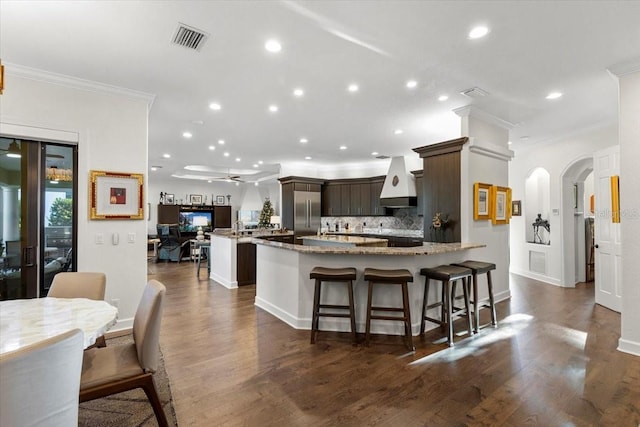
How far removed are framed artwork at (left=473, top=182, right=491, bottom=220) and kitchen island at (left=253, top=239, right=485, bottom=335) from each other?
2.56ft

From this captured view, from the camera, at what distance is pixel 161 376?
8.31 ft

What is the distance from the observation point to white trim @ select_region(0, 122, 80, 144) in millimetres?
3027

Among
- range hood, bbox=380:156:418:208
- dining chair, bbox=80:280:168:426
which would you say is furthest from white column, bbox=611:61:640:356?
range hood, bbox=380:156:418:208

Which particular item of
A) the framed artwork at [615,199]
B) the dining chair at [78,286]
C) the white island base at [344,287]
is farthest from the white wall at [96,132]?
the framed artwork at [615,199]

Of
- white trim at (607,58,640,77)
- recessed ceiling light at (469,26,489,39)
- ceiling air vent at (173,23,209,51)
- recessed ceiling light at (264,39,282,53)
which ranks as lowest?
white trim at (607,58,640,77)

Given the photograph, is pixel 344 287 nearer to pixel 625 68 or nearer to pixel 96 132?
pixel 96 132

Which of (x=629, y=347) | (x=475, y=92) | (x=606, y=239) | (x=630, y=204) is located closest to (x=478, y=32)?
(x=475, y=92)

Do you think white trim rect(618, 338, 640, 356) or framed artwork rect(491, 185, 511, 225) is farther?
framed artwork rect(491, 185, 511, 225)

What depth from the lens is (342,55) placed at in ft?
9.46

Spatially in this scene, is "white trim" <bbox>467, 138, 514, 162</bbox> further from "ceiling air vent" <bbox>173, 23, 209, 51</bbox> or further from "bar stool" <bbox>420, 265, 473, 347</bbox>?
"ceiling air vent" <bbox>173, 23, 209, 51</bbox>

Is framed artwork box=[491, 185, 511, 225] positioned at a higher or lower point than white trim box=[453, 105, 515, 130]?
lower

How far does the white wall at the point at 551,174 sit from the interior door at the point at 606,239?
1069mm

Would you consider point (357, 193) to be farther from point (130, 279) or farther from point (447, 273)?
point (130, 279)

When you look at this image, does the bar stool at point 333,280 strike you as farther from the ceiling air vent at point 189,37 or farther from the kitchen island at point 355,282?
the ceiling air vent at point 189,37
